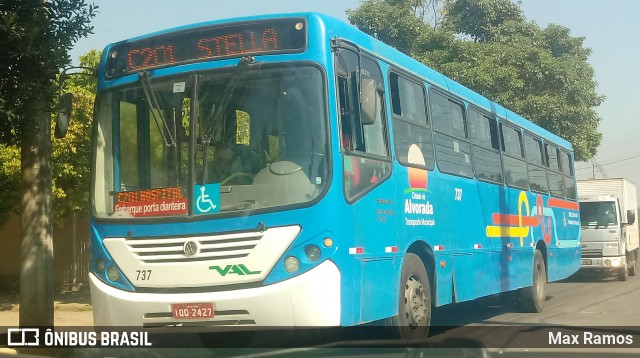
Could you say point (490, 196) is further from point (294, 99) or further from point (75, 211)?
point (75, 211)

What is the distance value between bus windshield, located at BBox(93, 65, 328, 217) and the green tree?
2188 mm

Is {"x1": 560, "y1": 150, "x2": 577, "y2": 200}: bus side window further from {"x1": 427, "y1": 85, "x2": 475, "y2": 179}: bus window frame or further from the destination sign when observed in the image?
the destination sign

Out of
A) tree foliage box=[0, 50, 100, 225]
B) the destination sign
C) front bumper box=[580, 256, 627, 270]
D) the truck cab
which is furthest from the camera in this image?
the truck cab

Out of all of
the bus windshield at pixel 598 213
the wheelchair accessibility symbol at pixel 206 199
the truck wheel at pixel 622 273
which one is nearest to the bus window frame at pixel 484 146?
the wheelchair accessibility symbol at pixel 206 199

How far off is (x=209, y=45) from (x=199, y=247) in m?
1.98

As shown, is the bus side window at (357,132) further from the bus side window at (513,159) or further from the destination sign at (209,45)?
the bus side window at (513,159)

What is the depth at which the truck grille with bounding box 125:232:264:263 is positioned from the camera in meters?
6.77

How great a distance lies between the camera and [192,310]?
22.4 feet

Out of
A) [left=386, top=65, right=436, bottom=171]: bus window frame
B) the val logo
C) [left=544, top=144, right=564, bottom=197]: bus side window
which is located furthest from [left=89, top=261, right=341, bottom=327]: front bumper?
[left=544, top=144, right=564, bottom=197]: bus side window

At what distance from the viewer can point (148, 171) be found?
745cm

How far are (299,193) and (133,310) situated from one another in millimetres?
1908

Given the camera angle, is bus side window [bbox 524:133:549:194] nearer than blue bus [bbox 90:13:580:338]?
No

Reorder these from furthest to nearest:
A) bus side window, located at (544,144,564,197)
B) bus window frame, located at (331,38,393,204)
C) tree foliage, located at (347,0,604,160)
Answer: tree foliage, located at (347,0,604,160)
bus side window, located at (544,144,564,197)
bus window frame, located at (331,38,393,204)

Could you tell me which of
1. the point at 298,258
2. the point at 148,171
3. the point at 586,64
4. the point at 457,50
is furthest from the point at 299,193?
the point at 586,64
